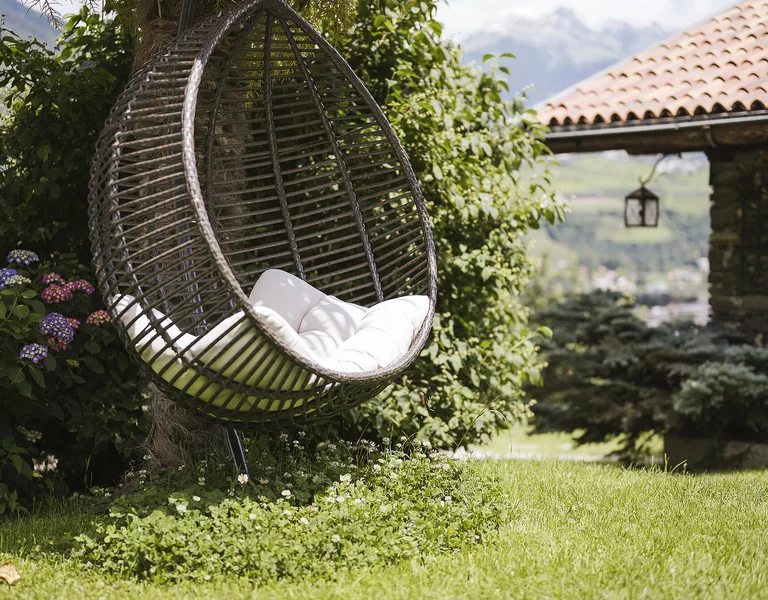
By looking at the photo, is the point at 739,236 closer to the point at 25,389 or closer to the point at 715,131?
the point at 715,131

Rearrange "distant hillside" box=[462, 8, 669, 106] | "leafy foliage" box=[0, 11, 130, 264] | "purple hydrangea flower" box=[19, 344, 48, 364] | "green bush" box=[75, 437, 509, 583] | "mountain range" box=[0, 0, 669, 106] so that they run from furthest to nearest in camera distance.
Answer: "distant hillside" box=[462, 8, 669, 106]
"mountain range" box=[0, 0, 669, 106]
"leafy foliage" box=[0, 11, 130, 264]
"purple hydrangea flower" box=[19, 344, 48, 364]
"green bush" box=[75, 437, 509, 583]

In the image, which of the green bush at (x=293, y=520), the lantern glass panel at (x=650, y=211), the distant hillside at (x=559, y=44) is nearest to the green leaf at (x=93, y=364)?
the green bush at (x=293, y=520)

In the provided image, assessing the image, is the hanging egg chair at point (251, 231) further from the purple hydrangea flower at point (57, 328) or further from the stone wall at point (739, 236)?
the stone wall at point (739, 236)

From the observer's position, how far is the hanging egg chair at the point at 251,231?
2453mm

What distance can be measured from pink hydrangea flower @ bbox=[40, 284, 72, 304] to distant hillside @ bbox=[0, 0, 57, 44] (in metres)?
1.28

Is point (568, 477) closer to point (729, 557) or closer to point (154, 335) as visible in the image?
point (729, 557)

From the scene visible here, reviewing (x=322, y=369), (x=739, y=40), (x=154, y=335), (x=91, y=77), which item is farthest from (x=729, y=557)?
(x=739, y=40)

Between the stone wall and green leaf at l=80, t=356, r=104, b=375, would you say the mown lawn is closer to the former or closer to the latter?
green leaf at l=80, t=356, r=104, b=375

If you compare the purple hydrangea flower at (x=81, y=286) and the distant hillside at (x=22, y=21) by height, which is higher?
the distant hillside at (x=22, y=21)

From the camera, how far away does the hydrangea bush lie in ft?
9.64

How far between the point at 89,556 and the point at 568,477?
2.02 meters

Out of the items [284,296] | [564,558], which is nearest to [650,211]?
[284,296]

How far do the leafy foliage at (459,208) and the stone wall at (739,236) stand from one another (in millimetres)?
1988

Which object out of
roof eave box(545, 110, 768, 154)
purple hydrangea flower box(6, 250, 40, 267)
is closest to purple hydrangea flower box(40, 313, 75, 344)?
purple hydrangea flower box(6, 250, 40, 267)
